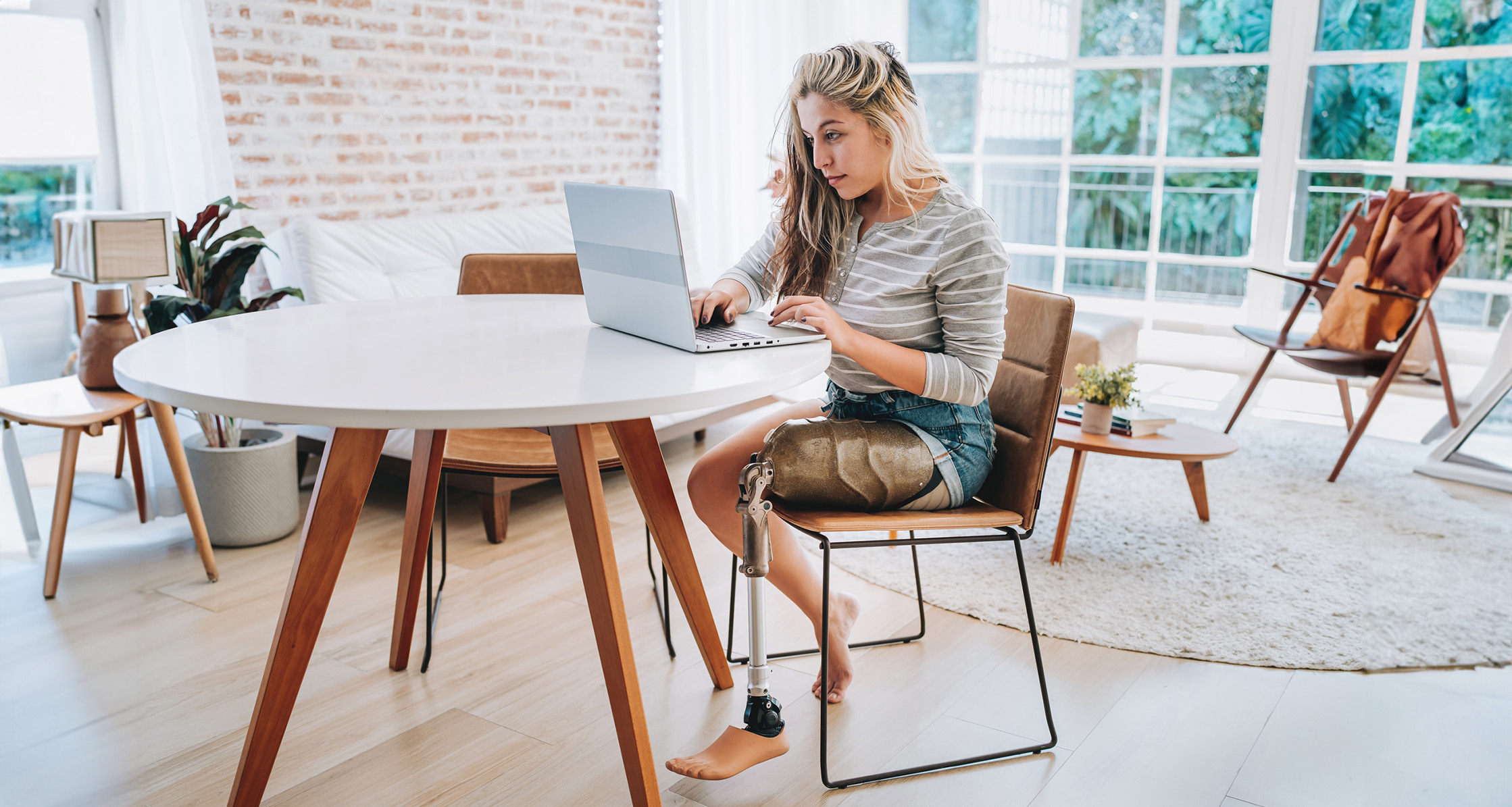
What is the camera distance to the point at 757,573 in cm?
154

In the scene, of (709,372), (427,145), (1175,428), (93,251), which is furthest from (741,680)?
(427,145)

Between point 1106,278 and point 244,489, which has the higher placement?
point 1106,278

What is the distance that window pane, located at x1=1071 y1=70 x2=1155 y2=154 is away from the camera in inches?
186

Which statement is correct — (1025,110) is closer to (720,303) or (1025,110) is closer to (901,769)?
(720,303)

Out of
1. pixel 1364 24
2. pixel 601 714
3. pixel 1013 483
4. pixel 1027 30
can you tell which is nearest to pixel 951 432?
pixel 1013 483

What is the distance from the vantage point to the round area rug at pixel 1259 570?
85.3 inches

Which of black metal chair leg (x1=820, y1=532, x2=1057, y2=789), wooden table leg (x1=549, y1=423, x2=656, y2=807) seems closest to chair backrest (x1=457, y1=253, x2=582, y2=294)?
wooden table leg (x1=549, y1=423, x2=656, y2=807)

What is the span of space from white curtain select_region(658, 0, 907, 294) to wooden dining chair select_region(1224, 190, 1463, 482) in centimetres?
224

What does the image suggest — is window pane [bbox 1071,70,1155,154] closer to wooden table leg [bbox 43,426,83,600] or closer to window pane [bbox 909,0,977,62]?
window pane [bbox 909,0,977,62]

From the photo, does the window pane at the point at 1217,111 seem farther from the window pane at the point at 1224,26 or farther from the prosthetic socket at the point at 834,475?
the prosthetic socket at the point at 834,475

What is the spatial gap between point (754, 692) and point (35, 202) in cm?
285

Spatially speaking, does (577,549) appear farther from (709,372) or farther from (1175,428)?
(1175,428)

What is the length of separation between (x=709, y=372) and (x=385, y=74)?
277 cm

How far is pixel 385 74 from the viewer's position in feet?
11.9
